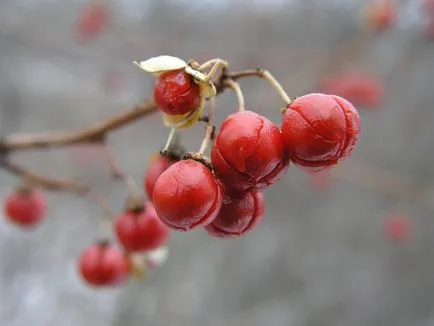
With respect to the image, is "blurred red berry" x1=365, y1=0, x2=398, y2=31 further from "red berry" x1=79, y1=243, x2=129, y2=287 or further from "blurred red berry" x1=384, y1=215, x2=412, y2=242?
"red berry" x1=79, y1=243, x2=129, y2=287

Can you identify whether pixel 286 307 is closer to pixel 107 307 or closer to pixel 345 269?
pixel 345 269

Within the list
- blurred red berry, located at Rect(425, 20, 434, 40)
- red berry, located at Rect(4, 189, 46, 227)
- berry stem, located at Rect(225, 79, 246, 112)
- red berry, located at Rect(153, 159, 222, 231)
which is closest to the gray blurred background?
blurred red berry, located at Rect(425, 20, 434, 40)

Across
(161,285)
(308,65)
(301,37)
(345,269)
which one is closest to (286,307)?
(345,269)

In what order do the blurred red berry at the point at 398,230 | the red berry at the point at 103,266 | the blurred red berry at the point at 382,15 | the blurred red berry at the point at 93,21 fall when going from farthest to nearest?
the blurred red berry at the point at 93,21 → the blurred red berry at the point at 398,230 → the blurred red berry at the point at 382,15 → the red berry at the point at 103,266

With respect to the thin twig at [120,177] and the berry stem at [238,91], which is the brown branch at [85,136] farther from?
the berry stem at [238,91]

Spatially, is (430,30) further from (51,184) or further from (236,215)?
(236,215)

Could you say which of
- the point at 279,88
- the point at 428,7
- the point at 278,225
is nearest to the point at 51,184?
the point at 279,88

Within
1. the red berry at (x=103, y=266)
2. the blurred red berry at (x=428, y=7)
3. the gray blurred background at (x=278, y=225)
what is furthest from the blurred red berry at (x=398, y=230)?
the red berry at (x=103, y=266)

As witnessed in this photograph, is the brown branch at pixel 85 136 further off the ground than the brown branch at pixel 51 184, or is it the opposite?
the brown branch at pixel 85 136
